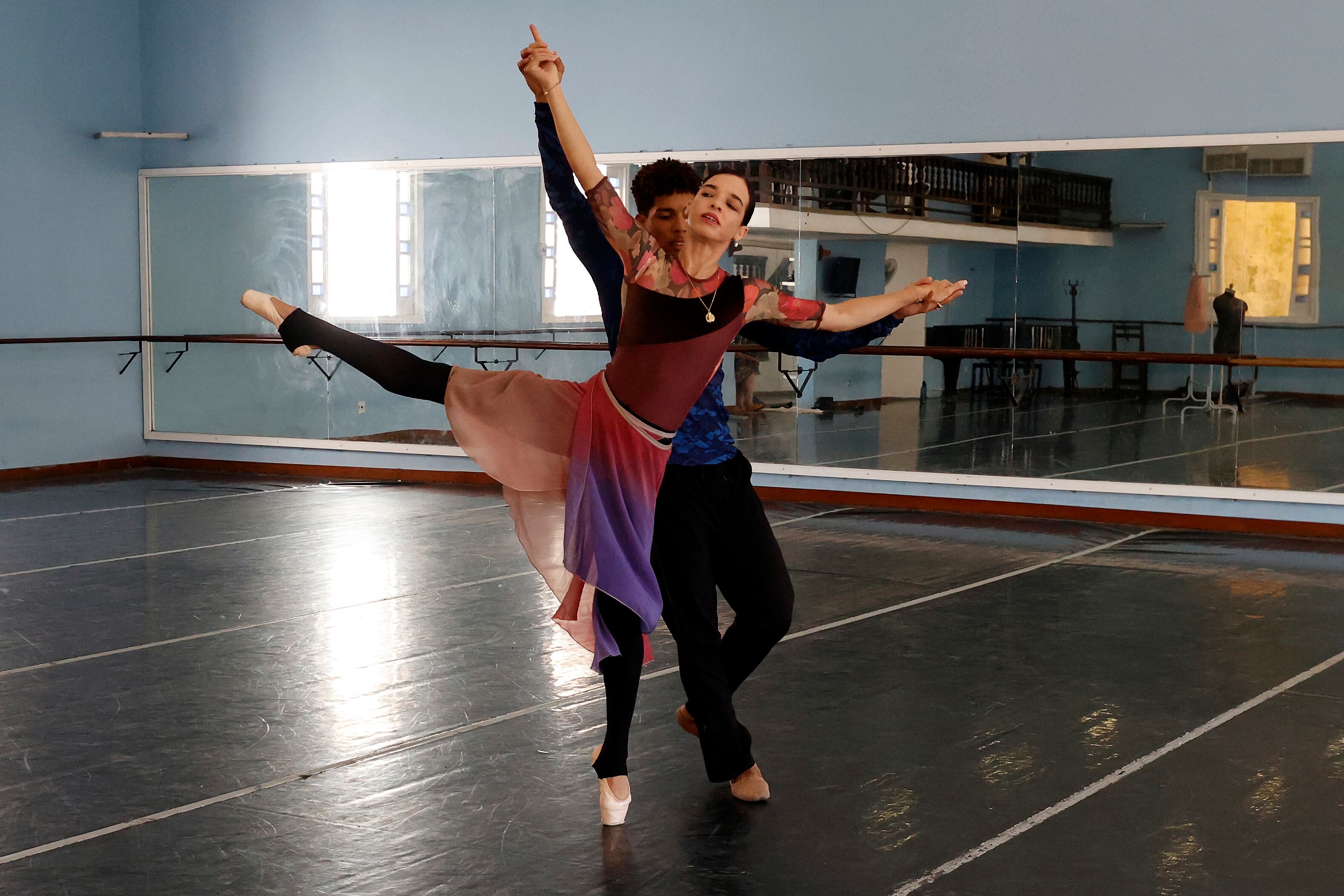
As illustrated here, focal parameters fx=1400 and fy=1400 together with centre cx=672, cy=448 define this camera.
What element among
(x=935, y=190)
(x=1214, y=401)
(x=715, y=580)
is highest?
(x=935, y=190)

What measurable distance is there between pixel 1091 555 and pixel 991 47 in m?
3.11

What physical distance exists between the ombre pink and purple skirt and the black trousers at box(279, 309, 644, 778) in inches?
1.3

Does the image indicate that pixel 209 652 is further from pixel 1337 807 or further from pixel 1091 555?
pixel 1091 555

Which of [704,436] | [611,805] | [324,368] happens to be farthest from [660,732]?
[324,368]

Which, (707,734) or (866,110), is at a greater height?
(866,110)

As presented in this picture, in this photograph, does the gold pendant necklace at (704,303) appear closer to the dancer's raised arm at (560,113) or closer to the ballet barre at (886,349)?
the dancer's raised arm at (560,113)

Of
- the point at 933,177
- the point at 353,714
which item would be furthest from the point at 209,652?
the point at 933,177

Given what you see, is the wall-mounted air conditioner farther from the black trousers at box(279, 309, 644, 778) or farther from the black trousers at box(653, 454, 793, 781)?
the black trousers at box(279, 309, 644, 778)

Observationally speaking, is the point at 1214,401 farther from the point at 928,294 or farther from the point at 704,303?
the point at 704,303

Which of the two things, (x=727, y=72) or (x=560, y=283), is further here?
(x=560, y=283)

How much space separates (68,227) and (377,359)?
8226 millimetres

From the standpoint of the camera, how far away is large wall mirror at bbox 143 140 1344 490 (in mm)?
7617

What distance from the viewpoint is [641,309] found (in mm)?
3012

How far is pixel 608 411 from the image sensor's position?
306 centimetres
